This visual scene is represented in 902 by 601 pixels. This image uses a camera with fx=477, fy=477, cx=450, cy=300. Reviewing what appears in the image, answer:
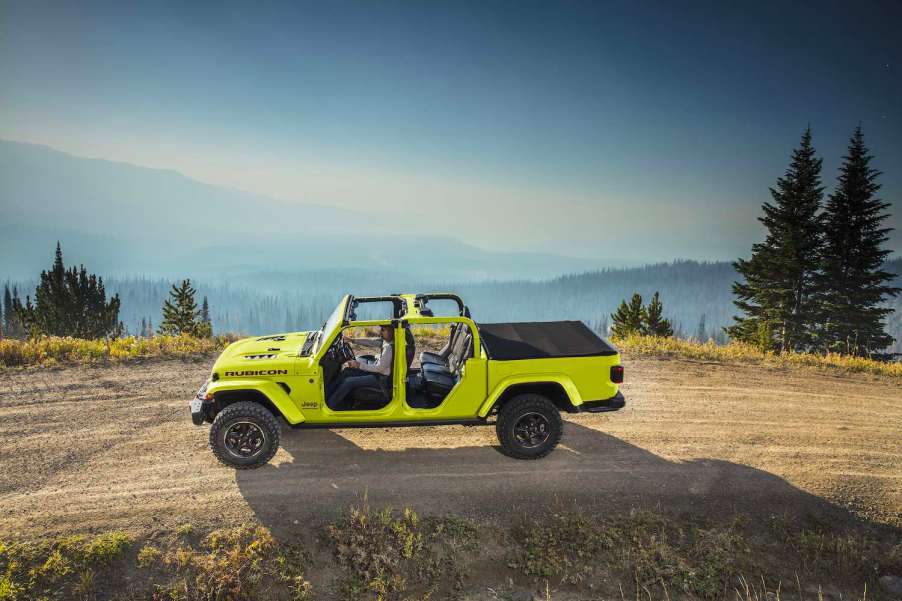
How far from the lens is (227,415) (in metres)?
6.77

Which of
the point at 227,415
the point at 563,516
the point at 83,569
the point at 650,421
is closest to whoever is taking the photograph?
the point at 83,569

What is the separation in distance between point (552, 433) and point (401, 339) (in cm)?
273

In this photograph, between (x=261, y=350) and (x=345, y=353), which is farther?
(x=345, y=353)

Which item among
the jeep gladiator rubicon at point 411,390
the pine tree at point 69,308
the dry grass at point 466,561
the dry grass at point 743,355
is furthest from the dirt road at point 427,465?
the pine tree at point 69,308

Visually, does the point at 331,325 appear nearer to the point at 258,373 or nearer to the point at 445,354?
the point at 258,373

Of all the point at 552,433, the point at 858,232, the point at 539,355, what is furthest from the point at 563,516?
the point at 858,232

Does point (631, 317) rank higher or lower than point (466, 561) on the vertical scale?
higher

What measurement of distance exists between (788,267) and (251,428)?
1553 inches

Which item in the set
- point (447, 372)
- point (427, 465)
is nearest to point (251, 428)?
point (427, 465)

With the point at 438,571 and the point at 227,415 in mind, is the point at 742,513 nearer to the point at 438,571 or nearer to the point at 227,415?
the point at 438,571

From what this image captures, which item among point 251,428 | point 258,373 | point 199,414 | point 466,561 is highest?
point 258,373

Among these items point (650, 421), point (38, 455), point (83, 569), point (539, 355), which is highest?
point (539, 355)

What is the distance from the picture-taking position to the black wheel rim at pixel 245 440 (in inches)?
272

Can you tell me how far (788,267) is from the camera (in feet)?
114
